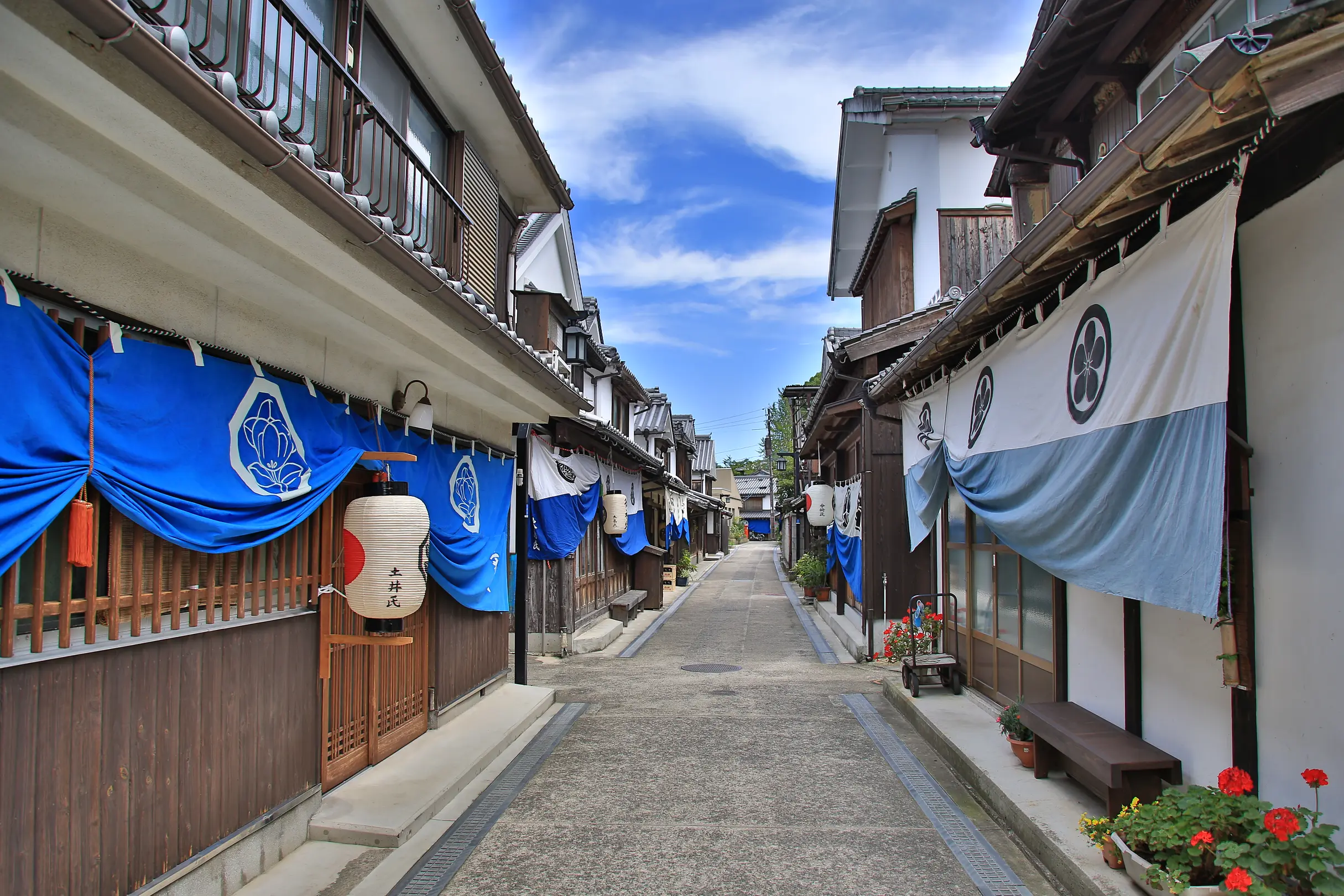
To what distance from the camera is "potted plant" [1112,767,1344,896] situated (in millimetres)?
3508

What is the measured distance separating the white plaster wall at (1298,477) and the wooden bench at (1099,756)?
3.25 feet

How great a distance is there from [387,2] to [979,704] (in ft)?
32.3

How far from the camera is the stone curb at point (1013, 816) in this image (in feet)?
16.0

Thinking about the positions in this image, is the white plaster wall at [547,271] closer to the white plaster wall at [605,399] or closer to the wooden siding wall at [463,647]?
the white plaster wall at [605,399]

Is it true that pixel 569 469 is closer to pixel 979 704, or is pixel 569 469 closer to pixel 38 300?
pixel 979 704

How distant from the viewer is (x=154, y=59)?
265 centimetres

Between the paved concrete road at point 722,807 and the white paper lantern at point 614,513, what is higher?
the white paper lantern at point 614,513

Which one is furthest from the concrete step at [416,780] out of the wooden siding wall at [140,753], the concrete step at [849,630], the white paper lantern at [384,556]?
the concrete step at [849,630]

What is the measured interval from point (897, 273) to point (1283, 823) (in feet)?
44.2

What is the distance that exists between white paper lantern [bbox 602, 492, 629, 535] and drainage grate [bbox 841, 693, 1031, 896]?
350 inches

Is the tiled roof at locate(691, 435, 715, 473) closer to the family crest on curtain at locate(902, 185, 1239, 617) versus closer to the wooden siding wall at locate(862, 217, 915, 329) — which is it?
the wooden siding wall at locate(862, 217, 915, 329)

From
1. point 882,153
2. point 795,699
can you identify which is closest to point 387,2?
point 795,699

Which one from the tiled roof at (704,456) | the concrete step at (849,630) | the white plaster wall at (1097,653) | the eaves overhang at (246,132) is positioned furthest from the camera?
the tiled roof at (704,456)

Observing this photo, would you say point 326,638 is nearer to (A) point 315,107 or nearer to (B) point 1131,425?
(A) point 315,107
